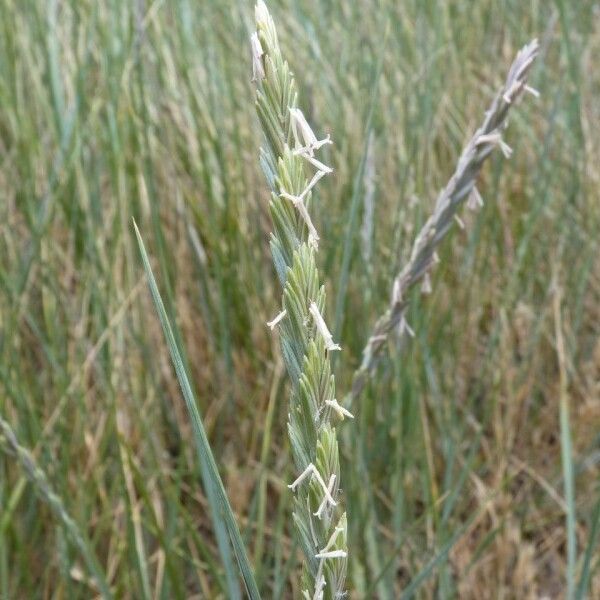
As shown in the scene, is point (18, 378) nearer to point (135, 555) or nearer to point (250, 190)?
point (135, 555)

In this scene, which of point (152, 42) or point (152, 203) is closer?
point (152, 203)

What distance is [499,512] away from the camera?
1491 mm

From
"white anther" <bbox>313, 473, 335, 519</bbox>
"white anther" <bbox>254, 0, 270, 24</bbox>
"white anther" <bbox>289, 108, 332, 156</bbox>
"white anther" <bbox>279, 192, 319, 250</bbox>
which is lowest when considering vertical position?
"white anther" <bbox>313, 473, 335, 519</bbox>

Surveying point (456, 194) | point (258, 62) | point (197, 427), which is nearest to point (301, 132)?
point (258, 62)

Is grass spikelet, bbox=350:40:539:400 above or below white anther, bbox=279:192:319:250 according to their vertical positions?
below

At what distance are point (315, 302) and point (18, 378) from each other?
0.93 meters

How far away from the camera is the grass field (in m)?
1.26

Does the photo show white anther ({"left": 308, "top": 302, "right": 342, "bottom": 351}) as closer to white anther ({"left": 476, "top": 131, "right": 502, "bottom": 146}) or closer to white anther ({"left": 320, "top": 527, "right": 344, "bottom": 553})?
white anther ({"left": 320, "top": 527, "right": 344, "bottom": 553})

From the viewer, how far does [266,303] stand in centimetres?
164

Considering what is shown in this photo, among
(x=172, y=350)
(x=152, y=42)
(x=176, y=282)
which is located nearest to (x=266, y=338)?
(x=176, y=282)

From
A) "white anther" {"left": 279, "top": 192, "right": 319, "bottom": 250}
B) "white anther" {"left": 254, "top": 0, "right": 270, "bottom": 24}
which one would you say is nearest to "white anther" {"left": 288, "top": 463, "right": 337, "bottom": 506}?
"white anther" {"left": 279, "top": 192, "right": 319, "bottom": 250}

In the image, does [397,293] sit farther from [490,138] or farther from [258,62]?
[258,62]

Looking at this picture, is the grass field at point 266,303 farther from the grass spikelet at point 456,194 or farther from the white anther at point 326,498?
the white anther at point 326,498

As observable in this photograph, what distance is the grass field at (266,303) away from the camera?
126 centimetres
